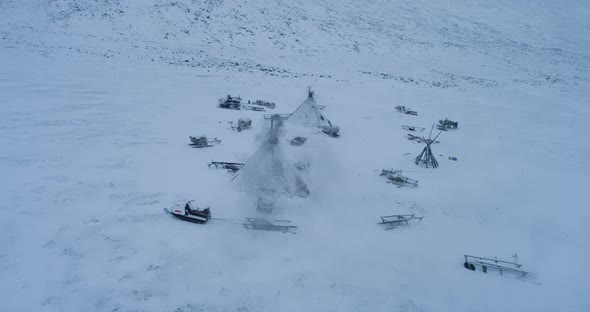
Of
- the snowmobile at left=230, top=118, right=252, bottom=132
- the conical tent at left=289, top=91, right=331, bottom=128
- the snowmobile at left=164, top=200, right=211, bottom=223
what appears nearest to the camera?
the snowmobile at left=164, top=200, right=211, bottom=223

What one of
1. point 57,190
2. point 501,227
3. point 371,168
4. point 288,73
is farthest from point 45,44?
point 501,227

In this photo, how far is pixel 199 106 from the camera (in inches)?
855

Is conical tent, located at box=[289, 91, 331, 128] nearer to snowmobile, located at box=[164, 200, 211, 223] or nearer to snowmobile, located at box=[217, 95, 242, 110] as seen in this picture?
snowmobile, located at box=[217, 95, 242, 110]

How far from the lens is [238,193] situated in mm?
12633

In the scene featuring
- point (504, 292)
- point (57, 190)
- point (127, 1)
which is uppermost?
point (127, 1)

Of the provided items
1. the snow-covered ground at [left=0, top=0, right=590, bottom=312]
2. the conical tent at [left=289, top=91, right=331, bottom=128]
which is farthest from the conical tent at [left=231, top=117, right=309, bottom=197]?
the conical tent at [left=289, top=91, right=331, bottom=128]

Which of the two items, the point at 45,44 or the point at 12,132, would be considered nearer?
the point at 12,132

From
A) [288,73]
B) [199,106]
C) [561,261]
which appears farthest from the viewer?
[288,73]

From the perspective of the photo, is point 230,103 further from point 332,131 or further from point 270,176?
point 270,176

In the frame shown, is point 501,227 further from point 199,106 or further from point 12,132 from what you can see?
point 12,132

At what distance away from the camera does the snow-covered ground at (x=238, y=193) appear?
8898 millimetres

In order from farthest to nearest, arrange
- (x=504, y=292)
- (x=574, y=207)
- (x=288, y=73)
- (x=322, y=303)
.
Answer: (x=288, y=73)
(x=574, y=207)
(x=504, y=292)
(x=322, y=303)

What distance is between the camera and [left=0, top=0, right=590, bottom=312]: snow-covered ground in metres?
8.90

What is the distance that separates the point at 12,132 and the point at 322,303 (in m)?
14.9
